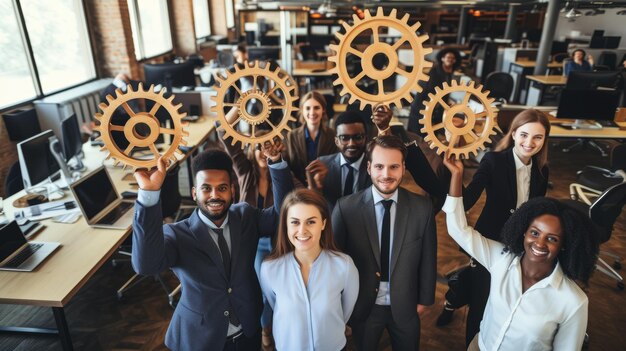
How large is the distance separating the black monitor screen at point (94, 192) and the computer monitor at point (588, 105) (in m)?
5.43

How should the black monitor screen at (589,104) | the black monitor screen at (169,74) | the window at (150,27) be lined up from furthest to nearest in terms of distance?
the window at (150,27) < the black monitor screen at (169,74) < the black monitor screen at (589,104)

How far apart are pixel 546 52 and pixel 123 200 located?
9.11 meters

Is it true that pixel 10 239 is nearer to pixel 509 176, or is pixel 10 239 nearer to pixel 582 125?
pixel 509 176

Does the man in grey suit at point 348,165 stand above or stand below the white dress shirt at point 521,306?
above

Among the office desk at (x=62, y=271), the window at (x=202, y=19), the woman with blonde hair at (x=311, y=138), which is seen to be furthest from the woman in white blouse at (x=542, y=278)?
the window at (x=202, y=19)

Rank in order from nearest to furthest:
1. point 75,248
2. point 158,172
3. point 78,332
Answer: point 158,172
point 75,248
point 78,332

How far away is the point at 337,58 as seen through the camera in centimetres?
176

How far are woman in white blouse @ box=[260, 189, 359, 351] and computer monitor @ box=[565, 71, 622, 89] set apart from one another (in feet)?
22.1

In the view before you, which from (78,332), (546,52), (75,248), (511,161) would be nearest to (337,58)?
(511,161)

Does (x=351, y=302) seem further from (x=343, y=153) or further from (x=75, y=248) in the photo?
(x=75, y=248)

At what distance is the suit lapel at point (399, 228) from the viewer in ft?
6.59

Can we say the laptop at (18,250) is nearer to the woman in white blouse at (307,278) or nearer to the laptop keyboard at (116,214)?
the laptop keyboard at (116,214)

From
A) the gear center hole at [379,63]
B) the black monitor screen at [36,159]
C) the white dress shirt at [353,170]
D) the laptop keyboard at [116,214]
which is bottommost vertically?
the laptop keyboard at [116,214]

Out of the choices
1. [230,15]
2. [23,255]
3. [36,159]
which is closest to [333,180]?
[23,255]
